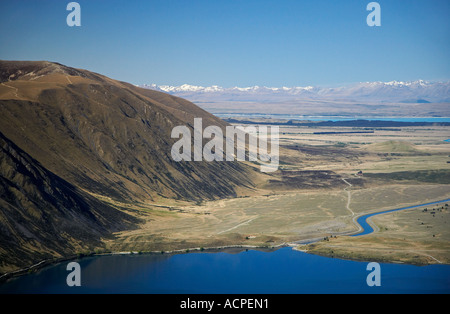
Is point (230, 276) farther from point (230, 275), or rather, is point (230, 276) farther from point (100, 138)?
point (100, 138)

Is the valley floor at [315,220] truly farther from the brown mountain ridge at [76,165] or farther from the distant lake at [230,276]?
the brown mountain ridge at [76,165]

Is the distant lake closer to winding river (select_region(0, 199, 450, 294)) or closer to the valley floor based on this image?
winding river (select_region(0, 199, 450, 294))

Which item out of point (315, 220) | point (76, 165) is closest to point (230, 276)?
point (315, 220)

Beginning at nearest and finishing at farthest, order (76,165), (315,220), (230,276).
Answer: (230,276)
(315,220)
(76,165)

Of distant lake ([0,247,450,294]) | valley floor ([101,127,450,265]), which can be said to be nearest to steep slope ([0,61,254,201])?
valley floor ([101,127,450,265])
